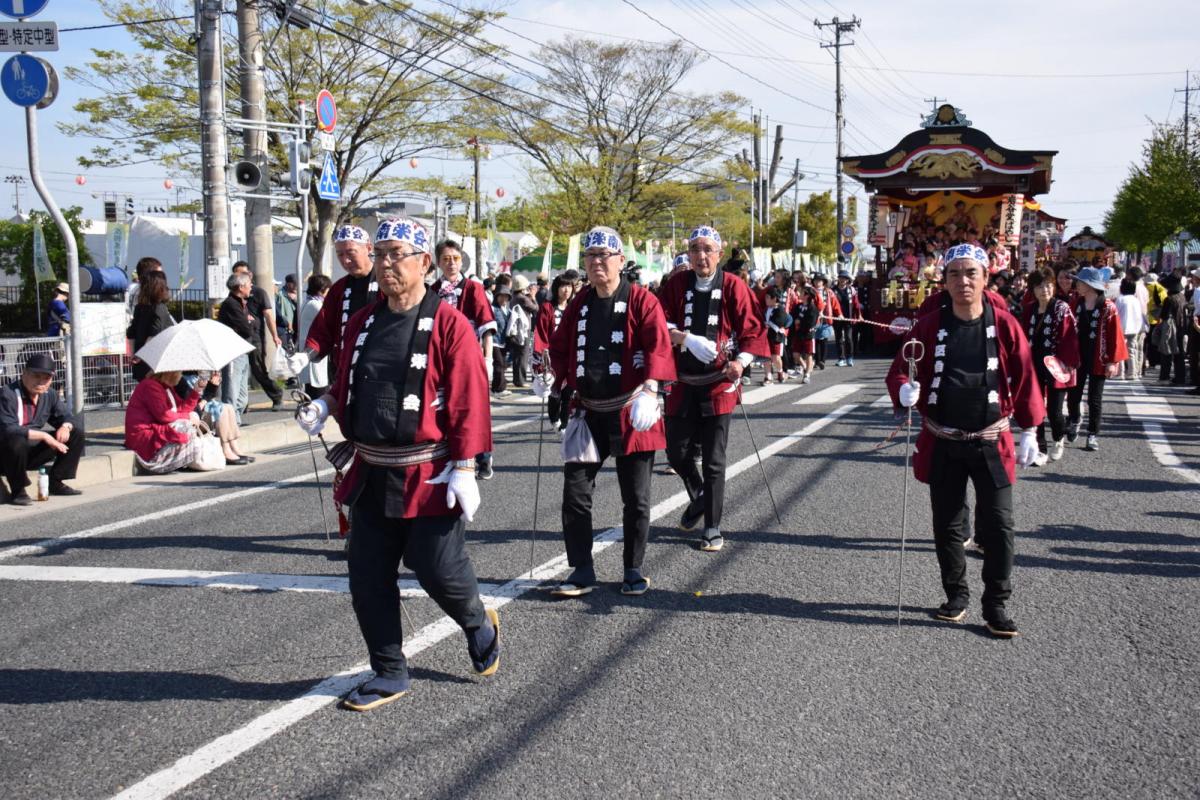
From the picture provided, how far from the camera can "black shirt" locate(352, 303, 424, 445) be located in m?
3.94

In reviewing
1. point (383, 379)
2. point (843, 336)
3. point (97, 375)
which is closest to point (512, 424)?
point (97, 375)

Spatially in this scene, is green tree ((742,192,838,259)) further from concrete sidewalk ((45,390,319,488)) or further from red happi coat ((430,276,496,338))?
red happi coat ((430,276,496,338))

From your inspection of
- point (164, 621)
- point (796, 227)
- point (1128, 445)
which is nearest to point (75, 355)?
point (164, 621)

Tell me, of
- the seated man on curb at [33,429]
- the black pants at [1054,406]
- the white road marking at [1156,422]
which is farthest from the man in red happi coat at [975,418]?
the seated man on curb at [33,429]

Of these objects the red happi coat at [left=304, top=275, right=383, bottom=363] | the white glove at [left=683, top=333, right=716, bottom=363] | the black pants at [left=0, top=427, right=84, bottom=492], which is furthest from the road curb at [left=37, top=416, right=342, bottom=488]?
the white glove at [left=683, top=333, right=716, bottom=363]

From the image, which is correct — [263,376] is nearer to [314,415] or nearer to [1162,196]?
[314,415]

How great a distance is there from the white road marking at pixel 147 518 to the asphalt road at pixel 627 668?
1.7 inches

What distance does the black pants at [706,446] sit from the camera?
6348mm

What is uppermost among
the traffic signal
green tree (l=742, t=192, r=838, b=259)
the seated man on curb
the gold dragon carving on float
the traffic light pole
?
green tree (l=742, t=192, r=838, b=259)

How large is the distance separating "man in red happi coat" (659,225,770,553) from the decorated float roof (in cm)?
1581

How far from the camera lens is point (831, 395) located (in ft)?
50.1

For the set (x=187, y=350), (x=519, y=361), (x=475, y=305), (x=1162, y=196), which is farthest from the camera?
(x=1162, y=196)

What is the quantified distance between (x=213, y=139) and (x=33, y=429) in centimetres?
582

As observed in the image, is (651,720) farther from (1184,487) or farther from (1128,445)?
(1128,445)
